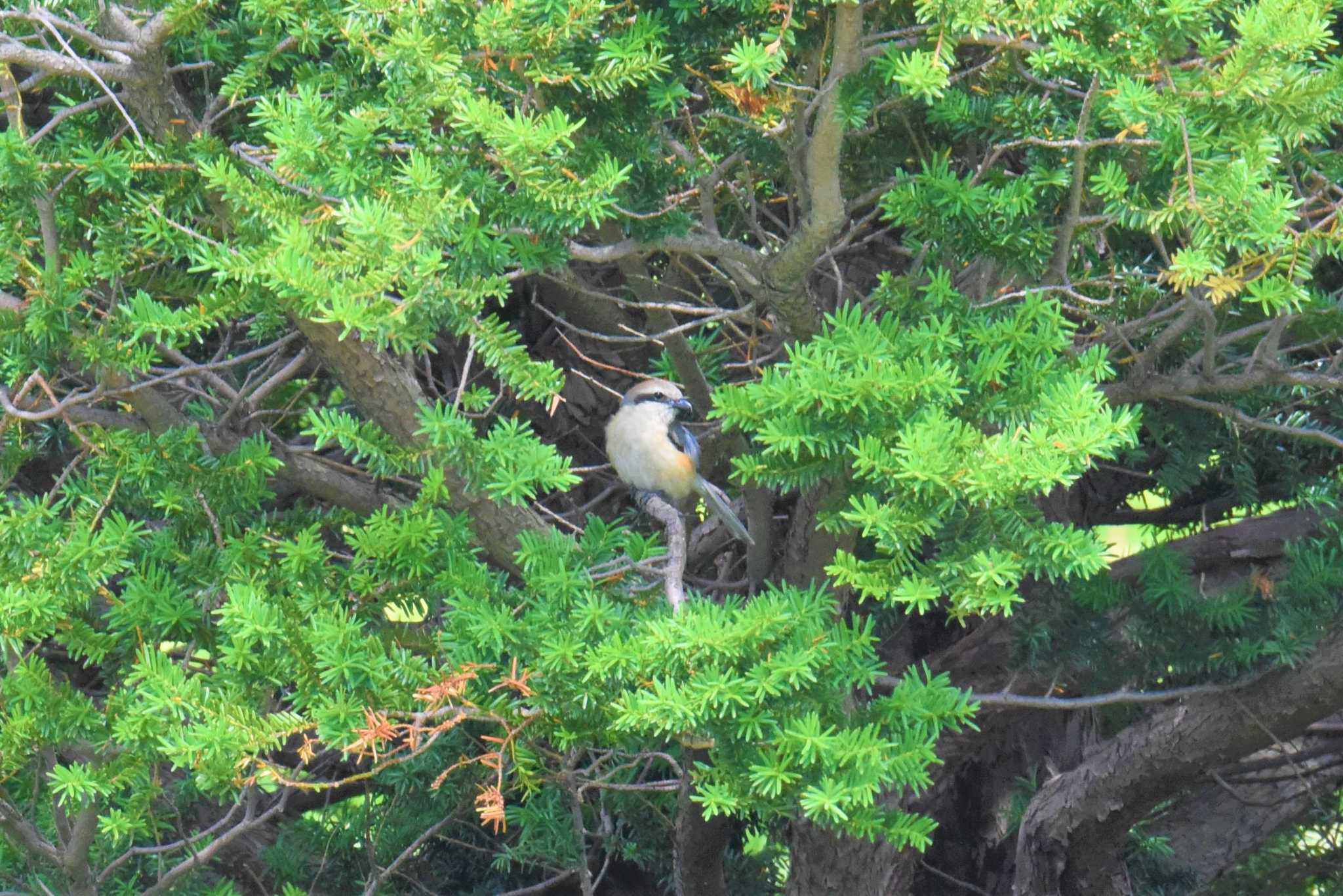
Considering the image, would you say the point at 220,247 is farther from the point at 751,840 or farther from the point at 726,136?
the point at 751,840

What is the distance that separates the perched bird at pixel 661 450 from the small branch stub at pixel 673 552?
0.77 ft

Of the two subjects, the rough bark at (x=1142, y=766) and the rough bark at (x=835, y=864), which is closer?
the rough bark at (x=1142, y=766)

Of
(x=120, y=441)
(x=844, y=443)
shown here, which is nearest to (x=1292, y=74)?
(x=844, y=443)

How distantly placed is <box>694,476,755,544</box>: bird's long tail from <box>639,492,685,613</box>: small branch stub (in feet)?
0.76

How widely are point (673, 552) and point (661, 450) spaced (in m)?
1.04

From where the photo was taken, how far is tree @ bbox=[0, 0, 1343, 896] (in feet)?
8.66

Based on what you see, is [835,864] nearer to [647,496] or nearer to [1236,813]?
[647,496]

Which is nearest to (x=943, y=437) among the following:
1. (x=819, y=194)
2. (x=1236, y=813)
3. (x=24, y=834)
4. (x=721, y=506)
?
(x=819, y=194)

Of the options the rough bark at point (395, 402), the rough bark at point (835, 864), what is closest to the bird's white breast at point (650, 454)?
the rough bark at point (395, 402)

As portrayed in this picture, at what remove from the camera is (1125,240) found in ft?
13.3

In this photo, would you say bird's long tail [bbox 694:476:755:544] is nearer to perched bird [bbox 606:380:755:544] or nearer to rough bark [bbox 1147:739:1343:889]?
perched bird [bbox 606:380:755:544]

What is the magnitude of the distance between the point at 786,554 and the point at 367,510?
117 centimetres

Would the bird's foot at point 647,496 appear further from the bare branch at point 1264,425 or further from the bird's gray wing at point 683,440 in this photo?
the bare branch at point 1264,425

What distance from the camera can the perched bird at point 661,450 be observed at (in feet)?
14.2
